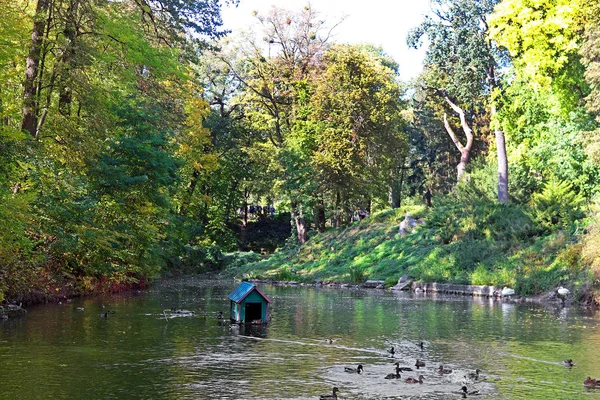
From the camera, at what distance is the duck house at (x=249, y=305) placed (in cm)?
1853

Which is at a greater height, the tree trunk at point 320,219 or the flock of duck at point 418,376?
the tree trunk at point 320,219

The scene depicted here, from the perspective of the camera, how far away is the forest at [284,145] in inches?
911

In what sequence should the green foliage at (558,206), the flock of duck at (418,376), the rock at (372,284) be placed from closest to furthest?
1. the flock of duck at (418,376)
2. the green foliage at (558,206)
3. the rock at (372,284)

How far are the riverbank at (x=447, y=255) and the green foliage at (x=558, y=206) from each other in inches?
21.2

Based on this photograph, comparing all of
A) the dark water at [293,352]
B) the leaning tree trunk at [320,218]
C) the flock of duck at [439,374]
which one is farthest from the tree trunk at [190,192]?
the flock of duck at [439,374]

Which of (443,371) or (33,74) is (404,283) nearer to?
(33,74)

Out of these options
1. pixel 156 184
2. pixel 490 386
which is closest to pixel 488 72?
pixel 156 184

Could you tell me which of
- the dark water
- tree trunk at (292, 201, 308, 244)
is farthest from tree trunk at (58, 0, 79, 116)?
tree trunk at (292, 201, 308, 244)

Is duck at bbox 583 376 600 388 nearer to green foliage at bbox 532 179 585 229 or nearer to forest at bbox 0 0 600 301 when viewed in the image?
forest at bbox 0 0 600 301

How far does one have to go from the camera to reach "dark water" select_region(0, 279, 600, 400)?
10.8m

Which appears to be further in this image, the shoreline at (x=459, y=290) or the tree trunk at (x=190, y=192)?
the tree trunk at (x=190, y=192)

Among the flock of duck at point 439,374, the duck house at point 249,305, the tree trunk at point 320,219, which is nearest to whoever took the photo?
the flock of duck at point 439,374

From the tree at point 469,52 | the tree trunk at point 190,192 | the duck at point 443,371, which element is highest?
the tree at point 469,52

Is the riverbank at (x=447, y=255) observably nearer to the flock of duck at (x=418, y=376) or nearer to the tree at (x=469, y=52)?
the tree at (x=469, y=52)
